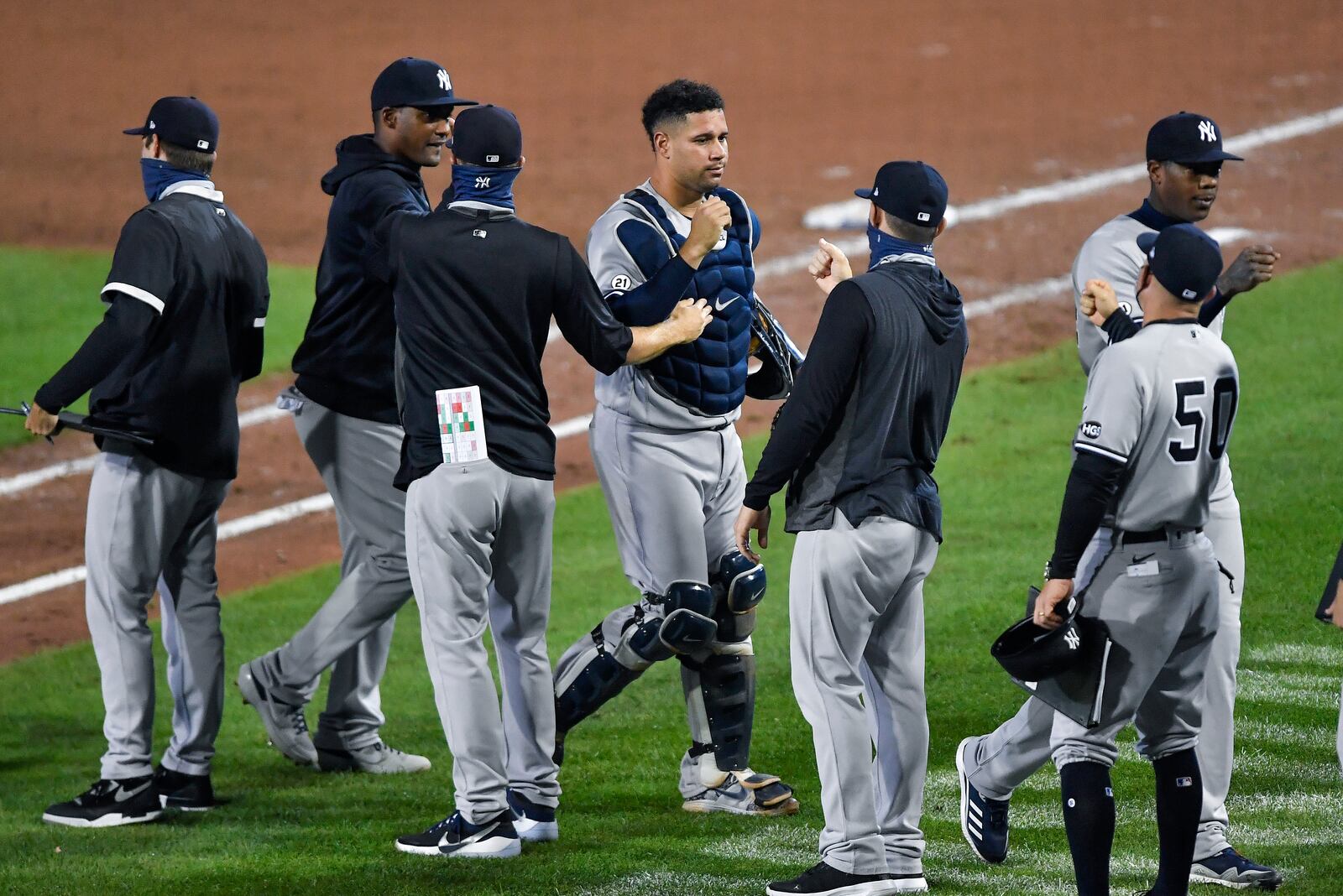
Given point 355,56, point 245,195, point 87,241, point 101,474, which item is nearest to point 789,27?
point 355,56

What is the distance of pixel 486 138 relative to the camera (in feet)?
15.8

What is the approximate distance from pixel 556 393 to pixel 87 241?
4.60 meters

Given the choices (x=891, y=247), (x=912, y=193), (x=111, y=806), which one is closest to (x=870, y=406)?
(x=891, y=247)

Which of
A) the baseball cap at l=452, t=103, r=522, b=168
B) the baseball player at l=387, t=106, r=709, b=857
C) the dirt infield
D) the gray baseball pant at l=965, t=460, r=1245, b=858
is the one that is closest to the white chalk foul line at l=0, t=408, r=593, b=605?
the dirt infield

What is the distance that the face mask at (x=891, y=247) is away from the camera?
4.61 metres

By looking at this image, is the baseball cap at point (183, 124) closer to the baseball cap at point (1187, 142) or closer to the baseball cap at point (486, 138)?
the baseball cap at point (486, 138)

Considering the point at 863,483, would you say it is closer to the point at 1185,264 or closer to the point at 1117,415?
the point at 1117,415

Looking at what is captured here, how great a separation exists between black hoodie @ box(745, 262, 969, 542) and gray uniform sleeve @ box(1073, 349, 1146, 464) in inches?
20.2

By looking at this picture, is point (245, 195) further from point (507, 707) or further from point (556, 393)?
point (507, 707)

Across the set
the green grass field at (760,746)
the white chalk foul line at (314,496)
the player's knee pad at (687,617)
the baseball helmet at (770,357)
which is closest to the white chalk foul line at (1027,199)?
the white chalk foul line at (314,496)

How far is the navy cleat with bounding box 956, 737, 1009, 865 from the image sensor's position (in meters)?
4.88

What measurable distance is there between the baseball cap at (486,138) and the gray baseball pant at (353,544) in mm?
1346

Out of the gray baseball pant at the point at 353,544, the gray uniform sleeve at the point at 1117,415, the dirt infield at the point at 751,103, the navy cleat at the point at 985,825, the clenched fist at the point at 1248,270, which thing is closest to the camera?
the gray uniform sleeve at the point at 1117,415

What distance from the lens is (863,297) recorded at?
14.6ft
